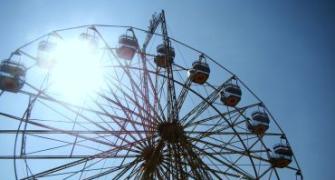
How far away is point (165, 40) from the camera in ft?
52.8

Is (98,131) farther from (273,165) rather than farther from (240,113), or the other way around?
(273,165)

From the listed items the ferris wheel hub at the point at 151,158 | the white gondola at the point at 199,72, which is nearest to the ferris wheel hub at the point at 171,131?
the ferris wheel hub at the point at 151,158

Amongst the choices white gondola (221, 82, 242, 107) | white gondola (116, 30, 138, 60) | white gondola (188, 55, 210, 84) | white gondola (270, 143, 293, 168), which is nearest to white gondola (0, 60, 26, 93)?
white gondola (116, 30, 138, 60)

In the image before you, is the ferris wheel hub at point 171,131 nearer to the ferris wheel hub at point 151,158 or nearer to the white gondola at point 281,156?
the ferris wheel hub at point 151,158

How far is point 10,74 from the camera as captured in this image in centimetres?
1550

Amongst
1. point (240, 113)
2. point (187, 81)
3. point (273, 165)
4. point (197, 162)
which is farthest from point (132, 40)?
point (273, 165)

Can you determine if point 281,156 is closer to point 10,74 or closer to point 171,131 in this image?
point 171,131

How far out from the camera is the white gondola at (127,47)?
1717cm

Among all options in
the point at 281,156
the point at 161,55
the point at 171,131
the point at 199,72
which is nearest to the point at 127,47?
the point at 161,55

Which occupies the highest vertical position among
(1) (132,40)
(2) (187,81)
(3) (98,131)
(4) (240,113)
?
(1) (132,40)

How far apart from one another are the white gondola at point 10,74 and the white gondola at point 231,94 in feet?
27.0

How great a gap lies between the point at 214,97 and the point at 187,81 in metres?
Answer: 1.56

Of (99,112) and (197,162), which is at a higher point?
(99,112)

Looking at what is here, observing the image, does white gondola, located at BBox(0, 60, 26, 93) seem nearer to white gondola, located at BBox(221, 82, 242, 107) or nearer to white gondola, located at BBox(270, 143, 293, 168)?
white gondola, located at BBox(221, 82, 242, 107)
